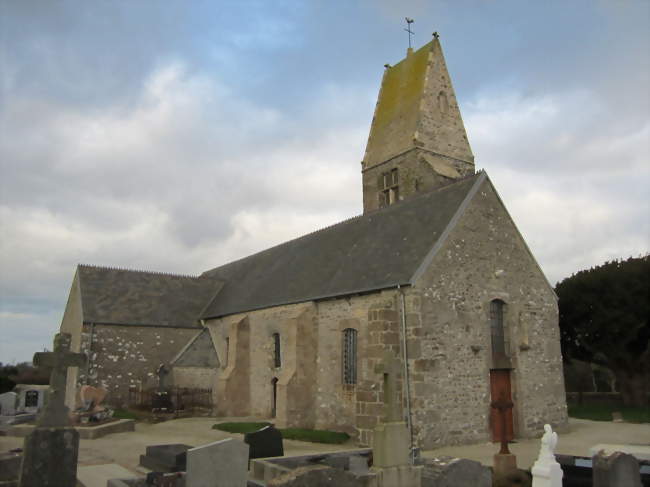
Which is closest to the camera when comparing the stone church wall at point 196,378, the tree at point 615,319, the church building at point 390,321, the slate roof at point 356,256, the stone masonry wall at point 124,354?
the church building at point 390,321

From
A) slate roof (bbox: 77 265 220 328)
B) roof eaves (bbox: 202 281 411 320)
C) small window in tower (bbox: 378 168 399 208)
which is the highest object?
small window in tower (bbox: 378 168 399 208)

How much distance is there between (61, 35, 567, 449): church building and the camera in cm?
1606

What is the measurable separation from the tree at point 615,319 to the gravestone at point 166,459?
73.2ft

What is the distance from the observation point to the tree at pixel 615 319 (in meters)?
26.2

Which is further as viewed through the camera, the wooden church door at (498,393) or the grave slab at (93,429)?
the grave slab at (93,429)

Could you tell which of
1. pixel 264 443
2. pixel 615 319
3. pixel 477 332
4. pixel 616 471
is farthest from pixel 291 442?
pixel 615 319

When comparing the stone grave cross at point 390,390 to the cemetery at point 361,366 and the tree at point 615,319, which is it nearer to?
the cemetery at point 361,366

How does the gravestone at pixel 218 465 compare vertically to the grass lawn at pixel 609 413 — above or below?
above

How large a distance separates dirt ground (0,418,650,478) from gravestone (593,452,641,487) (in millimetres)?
4553

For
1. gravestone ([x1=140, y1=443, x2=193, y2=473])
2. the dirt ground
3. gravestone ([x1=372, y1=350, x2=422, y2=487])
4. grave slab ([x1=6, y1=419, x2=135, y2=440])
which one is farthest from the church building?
grave slab ([x1=6, y1=419, x2=135, y2=440])

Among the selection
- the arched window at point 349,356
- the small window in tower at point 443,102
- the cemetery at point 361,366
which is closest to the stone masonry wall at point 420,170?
the cemetery at point 361,366

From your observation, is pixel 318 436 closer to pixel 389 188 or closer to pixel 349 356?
pixel 349 356

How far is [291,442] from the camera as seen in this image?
53.8ft

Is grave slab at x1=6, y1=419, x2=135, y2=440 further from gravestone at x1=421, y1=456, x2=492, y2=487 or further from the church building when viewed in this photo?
gravestone at x1=421, y1=456, x2=492, y2=487
